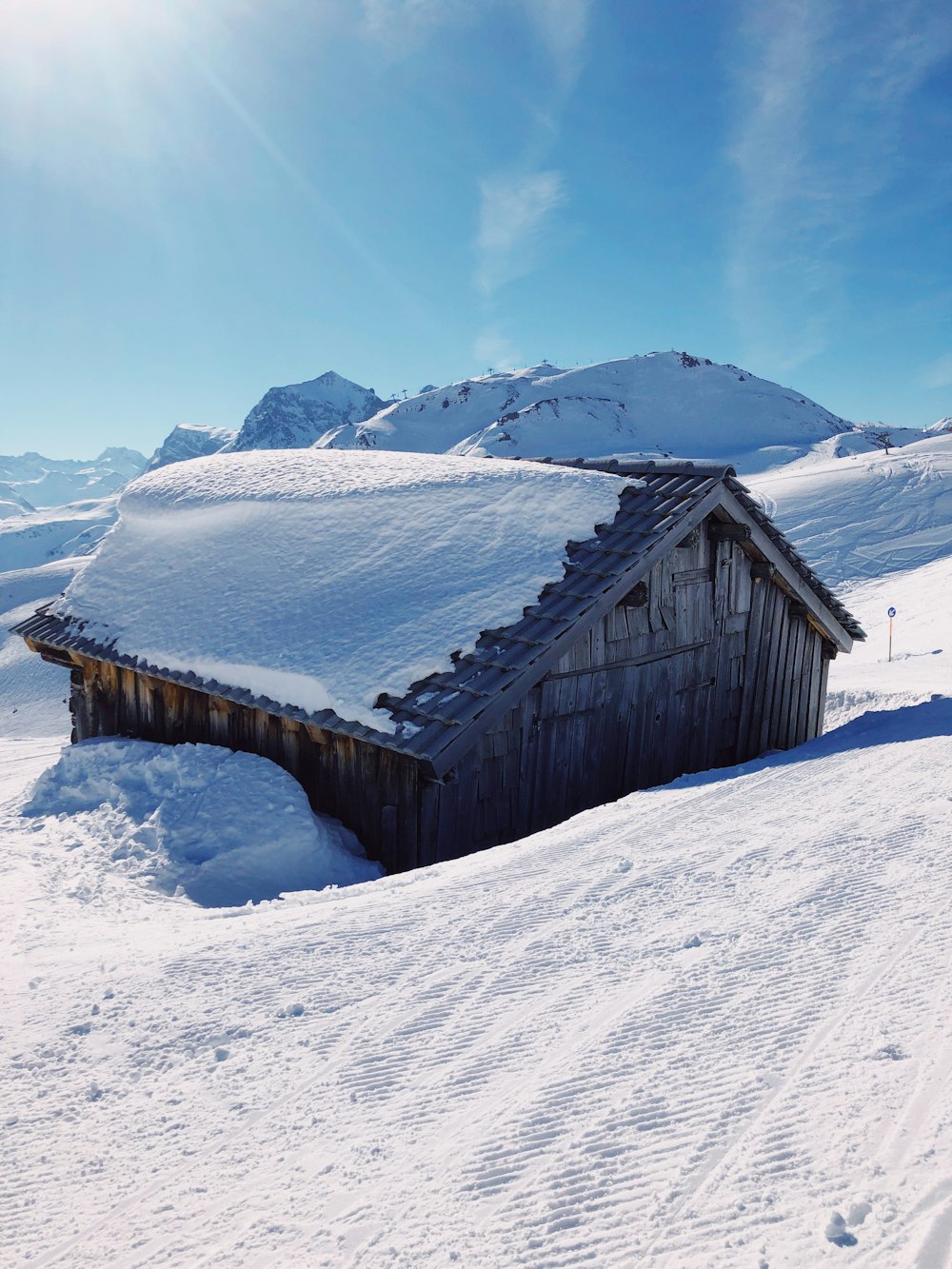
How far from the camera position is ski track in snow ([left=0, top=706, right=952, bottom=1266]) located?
2377mm

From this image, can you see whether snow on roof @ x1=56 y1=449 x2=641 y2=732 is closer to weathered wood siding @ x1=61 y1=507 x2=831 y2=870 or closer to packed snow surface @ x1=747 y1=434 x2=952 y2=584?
weathered wood siding @ x1=61 y1=507 x2=831 y2=870

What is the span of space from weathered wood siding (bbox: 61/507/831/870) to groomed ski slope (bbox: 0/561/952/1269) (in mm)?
2108

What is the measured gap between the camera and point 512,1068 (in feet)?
10.1

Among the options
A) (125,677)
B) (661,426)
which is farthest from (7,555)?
(125,677)

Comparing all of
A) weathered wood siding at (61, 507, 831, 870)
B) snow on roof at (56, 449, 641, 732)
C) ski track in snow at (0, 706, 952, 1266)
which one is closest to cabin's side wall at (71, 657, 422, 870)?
weathered wood siding at (61, 507, 831, 870)

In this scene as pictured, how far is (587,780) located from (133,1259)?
20.9ft

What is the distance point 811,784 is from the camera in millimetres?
6148

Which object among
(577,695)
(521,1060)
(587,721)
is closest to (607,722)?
(587,721)

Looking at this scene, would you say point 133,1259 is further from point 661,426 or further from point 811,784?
point 661,426

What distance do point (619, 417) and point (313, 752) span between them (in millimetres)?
101426

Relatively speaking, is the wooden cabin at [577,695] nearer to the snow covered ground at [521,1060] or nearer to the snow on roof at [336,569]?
the snow on roof at [336,569]

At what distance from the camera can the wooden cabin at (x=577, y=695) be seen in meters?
7.01

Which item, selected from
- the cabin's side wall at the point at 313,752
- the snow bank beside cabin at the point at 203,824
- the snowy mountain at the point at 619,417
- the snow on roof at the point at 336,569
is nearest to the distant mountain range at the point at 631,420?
the snowy mountain at the point at 619,417

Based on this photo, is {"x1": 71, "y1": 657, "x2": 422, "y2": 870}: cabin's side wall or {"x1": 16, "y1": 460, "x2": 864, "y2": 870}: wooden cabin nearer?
{"x1": 16, "y1": 460, "x2": 864, "y2": 870}: wooden cabin
